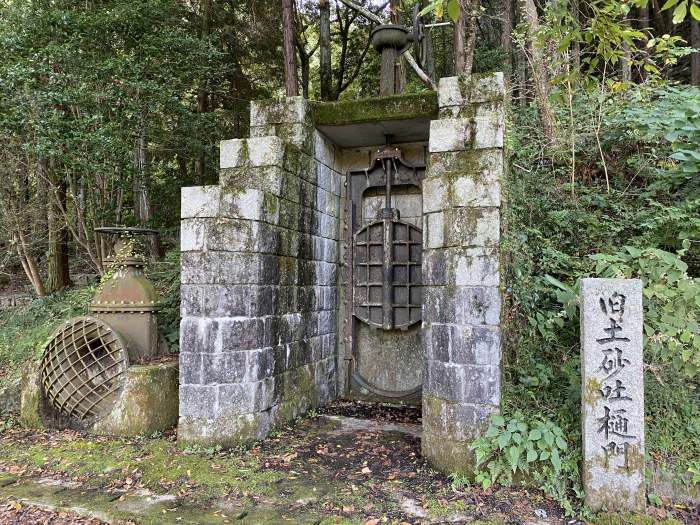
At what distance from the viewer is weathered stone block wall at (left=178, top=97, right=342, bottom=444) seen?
3.80 meters

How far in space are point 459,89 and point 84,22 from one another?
580 cm

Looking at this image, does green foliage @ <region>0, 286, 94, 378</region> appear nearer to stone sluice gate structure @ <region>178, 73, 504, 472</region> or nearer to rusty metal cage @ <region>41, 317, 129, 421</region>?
rusty metal cage @ <region>41, 317, 129, 421</region>

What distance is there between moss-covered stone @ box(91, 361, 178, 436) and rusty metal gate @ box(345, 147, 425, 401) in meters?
2.15

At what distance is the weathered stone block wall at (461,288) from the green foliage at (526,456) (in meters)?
0.12

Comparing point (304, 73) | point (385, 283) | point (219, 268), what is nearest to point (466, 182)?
point (385, 283)

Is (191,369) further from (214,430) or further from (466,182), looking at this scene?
(466,182)

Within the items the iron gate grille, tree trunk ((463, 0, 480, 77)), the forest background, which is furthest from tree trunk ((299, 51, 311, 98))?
the iron gate grille

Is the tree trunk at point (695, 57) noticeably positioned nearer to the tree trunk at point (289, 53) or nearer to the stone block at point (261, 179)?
the tree trunk at point (289, 53)

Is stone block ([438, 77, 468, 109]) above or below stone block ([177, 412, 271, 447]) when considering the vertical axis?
above

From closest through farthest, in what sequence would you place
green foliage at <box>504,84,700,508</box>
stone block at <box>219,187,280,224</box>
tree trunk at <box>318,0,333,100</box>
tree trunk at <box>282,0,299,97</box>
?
1. green foliage at <box>504,84,700,508</box>
2. stone block at <box>219,187,280,224</box>
3. tree trunk at <box>282,0,299,97</box>
4. tree trunk at <box>318,0,333,100</box>

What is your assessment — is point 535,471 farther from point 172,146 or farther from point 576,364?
point 172,146

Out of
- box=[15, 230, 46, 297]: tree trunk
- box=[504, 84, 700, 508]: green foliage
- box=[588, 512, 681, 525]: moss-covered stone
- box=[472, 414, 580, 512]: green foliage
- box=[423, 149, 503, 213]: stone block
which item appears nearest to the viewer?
box=[588, 512, 681, 525]: moss-covered stone

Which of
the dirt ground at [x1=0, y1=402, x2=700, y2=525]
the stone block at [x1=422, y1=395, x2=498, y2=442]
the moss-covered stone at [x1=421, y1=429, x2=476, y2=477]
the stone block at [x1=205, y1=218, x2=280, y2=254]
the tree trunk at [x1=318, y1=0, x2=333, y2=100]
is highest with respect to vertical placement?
the tree trunk at [x1=318, y1=0, x2=333, y2=100]

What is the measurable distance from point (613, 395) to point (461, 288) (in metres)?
1.20
